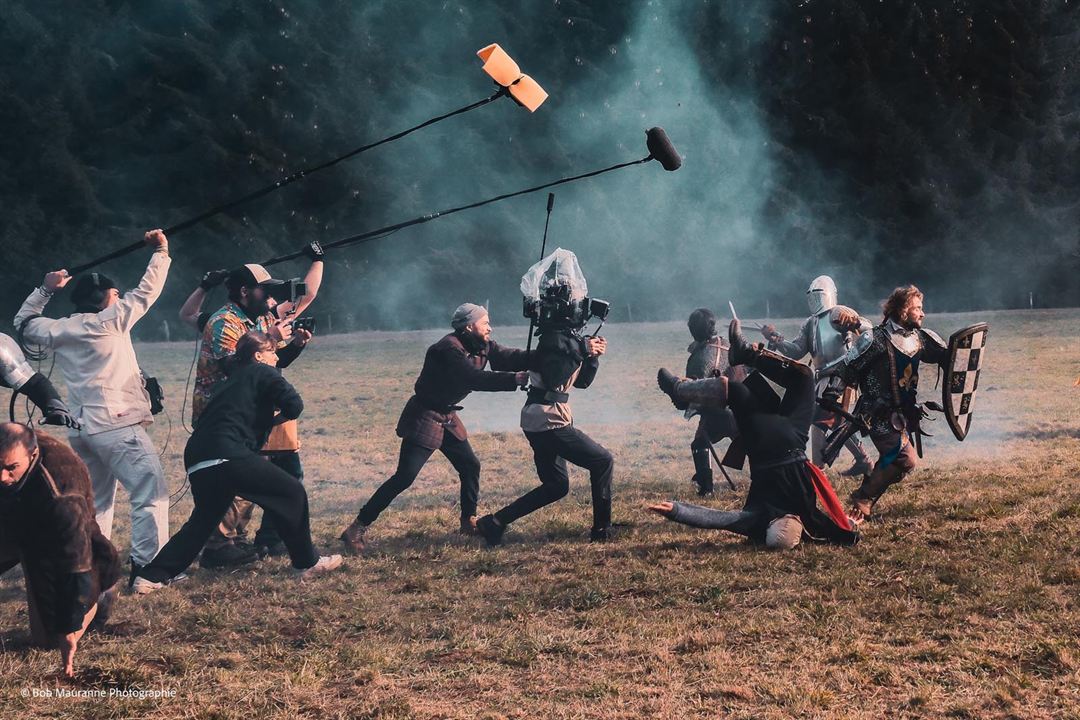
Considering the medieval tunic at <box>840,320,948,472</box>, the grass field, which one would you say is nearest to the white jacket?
the grass field

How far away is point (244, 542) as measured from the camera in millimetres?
7508

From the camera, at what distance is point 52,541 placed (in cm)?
530

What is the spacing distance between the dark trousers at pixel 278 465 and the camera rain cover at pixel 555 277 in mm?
1866

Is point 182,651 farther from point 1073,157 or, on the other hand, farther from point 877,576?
point 1073,157

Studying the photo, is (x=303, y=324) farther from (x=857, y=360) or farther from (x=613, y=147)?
(x=613, y=147)

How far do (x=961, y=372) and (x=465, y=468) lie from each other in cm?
341

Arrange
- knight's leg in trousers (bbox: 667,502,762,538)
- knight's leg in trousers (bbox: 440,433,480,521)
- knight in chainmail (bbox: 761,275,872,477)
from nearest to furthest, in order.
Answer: knight's leg in trousers (bbox: 667,502,762,538)
knight's leg in trousers (bbox: 440,433,480,521)
knight in chainmail (bbox: 761,275,872,477)

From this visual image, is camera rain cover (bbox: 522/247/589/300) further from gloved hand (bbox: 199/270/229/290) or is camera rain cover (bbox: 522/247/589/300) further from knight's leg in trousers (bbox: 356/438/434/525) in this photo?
gloved hand (bbox: 199/270/229/290)

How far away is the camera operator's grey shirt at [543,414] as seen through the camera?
7.38 m

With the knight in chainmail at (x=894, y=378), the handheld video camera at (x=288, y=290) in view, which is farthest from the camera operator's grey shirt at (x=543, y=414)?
the knight in chainmail at (x=894, y=378)

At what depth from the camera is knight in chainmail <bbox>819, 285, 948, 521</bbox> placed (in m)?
7.53

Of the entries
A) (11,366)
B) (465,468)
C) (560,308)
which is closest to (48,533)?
(11,366)

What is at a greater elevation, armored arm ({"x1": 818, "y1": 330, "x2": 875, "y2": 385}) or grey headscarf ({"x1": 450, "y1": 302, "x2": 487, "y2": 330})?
grey headscarf ({"x1": 450, "y1": 302, "x2": 487, "y2": 330})

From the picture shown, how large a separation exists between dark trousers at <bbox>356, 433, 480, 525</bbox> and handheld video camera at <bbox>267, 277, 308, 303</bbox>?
1.24m
